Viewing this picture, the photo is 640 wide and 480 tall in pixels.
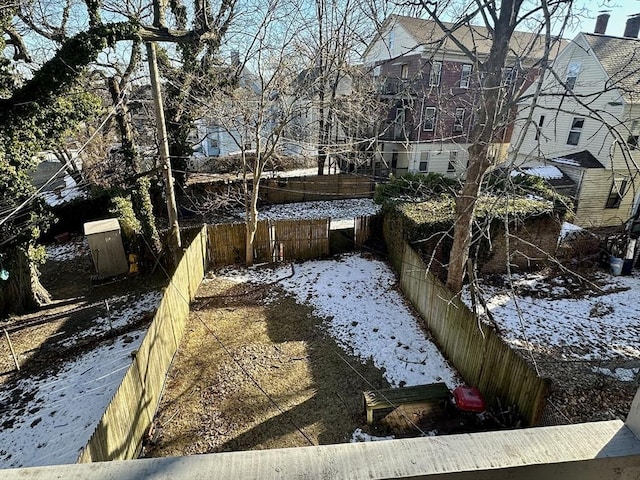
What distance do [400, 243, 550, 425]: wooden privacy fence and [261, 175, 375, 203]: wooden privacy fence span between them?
1015 centimetres

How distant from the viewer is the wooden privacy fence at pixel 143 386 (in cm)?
413

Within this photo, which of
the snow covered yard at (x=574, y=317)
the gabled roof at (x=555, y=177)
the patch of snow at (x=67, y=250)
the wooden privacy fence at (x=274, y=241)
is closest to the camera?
the snow covered yard at (x=574, y=317)

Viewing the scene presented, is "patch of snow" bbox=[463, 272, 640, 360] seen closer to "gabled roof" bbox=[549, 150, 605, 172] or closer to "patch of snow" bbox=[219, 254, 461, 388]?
"patch of snow" bbox=[219, 254, 461, 388]

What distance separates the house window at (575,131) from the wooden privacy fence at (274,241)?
38.2 feet

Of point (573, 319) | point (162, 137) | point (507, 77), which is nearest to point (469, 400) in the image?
point (573, 319)

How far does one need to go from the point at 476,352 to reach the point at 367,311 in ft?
10.3

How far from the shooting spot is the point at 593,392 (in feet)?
19.4

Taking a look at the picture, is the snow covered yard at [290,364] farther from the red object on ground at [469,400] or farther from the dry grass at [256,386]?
the red object on ground at [469,400]

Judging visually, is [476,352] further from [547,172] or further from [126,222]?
[547,172]

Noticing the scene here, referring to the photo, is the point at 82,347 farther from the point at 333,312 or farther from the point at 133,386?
the point at 333,312

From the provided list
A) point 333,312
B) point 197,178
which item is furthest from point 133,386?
point 197,178

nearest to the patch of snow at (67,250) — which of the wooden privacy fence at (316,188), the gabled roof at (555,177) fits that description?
the wooden privacy fence at (316,188)

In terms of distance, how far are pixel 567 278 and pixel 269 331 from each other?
9.13 meters

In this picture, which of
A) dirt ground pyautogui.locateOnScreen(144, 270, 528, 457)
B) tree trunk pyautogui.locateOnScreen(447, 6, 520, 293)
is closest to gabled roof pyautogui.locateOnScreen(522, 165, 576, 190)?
tree trunk pyautogui.locateOnScreen(447, 6, 520, 293)
